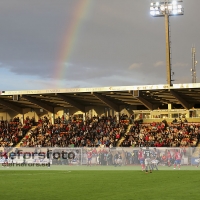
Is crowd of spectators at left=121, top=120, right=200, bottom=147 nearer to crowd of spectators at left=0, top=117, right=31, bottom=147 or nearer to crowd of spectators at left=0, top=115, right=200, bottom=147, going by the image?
crowd of spectators at left=0, top=115, right=200, bottom=147

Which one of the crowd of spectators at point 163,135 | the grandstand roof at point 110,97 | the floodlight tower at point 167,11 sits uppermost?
the floodlight tower at point 167,11

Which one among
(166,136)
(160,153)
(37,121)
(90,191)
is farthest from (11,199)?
(37,121)

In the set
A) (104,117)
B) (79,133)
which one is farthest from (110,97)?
(79,133)

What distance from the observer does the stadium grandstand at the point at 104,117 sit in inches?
1663

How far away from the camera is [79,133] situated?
46312 mm

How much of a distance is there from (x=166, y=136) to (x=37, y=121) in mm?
18675

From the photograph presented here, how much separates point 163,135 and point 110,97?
8355 millimetres

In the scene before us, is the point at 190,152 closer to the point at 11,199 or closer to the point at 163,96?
the point at 163,96

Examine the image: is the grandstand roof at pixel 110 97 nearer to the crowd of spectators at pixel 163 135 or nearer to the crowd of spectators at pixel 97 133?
the crowd of spectators at pixel 97 133

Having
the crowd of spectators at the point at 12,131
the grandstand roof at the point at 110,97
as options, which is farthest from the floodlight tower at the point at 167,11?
the crowd of spectators at the point at 12,131

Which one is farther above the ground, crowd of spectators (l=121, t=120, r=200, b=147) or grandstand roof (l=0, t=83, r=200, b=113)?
grandstand roof (l=0, t=83, r=200, b=113)

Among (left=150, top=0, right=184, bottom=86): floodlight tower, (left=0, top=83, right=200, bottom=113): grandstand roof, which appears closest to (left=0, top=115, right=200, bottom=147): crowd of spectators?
(left=0, top=83, right=200, bottom=113): grandstand roof

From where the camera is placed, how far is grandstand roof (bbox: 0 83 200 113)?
141ft

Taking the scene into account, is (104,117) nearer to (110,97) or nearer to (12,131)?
(110,97)
